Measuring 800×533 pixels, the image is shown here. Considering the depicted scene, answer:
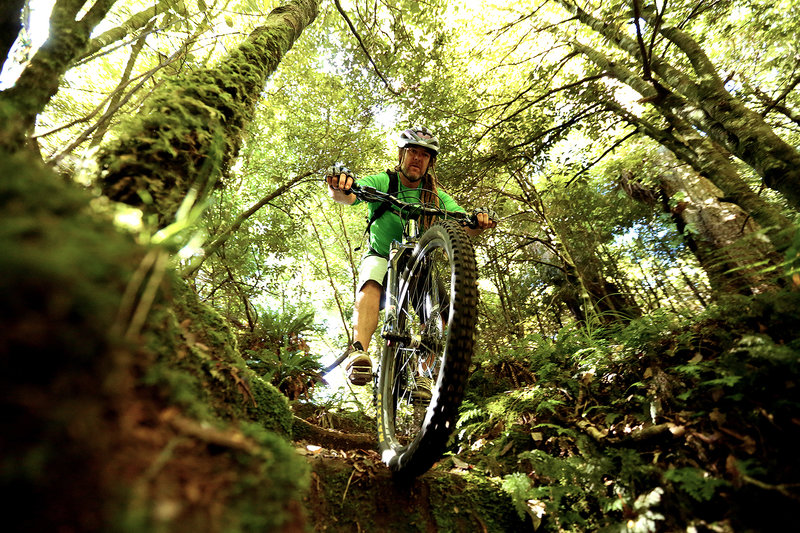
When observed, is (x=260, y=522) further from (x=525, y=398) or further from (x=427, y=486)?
(x=525, y=398)

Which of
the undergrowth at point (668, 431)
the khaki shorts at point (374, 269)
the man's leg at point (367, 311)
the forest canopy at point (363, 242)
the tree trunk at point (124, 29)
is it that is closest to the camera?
the forest canopy at point (363, 242)

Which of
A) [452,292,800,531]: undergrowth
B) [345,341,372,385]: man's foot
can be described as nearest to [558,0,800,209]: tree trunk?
[452,292,800,531]: undergrowth

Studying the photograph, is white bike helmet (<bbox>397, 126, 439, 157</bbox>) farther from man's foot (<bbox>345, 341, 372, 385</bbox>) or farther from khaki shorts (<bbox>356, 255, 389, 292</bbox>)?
man's foot (<bbox>345, 341, 372, 385</bbox>)

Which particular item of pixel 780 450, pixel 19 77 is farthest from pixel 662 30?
pixel 19 77

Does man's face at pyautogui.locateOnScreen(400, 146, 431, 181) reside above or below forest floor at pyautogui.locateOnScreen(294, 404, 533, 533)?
above

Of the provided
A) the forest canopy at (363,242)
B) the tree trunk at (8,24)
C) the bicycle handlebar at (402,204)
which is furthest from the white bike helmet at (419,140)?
the tree trunk at (8,24)

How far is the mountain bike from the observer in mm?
1942

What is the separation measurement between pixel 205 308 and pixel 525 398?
2.75 metres

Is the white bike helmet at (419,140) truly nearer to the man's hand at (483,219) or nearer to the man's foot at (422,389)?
the man's hand at (483,219)

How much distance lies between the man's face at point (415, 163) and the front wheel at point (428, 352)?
4.28 ft

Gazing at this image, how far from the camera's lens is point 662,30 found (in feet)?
15.8

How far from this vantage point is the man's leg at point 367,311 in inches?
133

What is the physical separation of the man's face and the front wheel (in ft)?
4.28

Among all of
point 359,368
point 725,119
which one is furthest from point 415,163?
point 725,119
